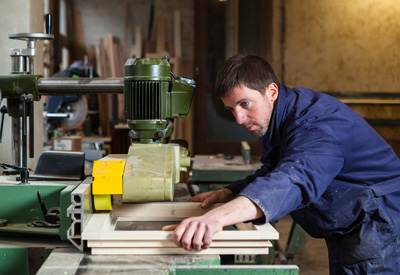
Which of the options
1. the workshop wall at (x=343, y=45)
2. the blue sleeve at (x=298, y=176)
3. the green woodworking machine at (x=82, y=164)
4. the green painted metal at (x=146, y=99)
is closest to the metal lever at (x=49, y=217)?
the green woodworking machine at (x=82, y=164)

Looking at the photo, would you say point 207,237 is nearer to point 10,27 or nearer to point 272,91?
point 272,91

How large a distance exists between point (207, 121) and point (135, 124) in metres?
4.28

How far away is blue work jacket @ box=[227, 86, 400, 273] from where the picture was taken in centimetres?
128

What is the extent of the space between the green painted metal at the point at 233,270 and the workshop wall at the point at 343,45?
4.51 m

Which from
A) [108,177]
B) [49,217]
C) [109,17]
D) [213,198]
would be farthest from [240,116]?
[109,17]

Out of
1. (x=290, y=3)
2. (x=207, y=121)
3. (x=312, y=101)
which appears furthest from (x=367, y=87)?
(x=312, y=101)

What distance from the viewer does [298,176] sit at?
1.20 meters

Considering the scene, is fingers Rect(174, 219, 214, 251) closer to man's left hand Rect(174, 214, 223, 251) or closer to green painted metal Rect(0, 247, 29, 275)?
man's left hand Rect(174, 214, 223, 251)

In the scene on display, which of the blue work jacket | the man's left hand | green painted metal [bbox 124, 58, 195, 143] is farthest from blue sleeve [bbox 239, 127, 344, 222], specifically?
green painted metal [bbox 124, 58, 195, 143]

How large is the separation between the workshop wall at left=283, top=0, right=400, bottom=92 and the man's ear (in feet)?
13.1

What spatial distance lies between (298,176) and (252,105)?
360 millimetres

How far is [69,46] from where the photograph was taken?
622cm

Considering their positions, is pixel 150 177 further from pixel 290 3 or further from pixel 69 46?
pixel 69 46

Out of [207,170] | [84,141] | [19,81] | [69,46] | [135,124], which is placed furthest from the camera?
[69,46]
